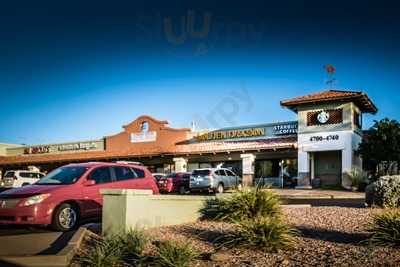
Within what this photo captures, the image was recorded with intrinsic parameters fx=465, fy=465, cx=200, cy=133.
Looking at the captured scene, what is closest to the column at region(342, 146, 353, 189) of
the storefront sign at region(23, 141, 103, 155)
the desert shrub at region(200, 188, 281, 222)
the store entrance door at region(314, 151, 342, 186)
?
the store entrance door at region(314, 151, 342, 186)

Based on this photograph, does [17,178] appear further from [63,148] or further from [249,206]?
[249,206]

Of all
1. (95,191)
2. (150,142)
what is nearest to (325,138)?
(150,142)

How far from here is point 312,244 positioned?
6910mm

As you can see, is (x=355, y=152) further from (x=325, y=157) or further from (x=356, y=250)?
(x=356, y=250)

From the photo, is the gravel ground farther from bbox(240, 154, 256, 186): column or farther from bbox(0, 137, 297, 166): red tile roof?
bbox(240, 154, 256, 186): column

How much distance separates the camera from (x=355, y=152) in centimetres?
3011

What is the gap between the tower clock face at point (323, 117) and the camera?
31750mm

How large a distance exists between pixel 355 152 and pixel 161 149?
16.1 meters

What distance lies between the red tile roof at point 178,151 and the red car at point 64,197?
2159cm

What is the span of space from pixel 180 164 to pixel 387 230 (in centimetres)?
3156

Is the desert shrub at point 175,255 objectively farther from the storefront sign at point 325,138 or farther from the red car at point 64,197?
the storefront sign at point 325,138

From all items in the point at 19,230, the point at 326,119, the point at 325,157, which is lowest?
the point at 19,230

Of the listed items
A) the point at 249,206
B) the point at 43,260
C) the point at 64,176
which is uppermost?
the point at 64,176

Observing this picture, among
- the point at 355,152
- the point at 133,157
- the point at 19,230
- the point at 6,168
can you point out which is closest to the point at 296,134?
the point at 355,152
